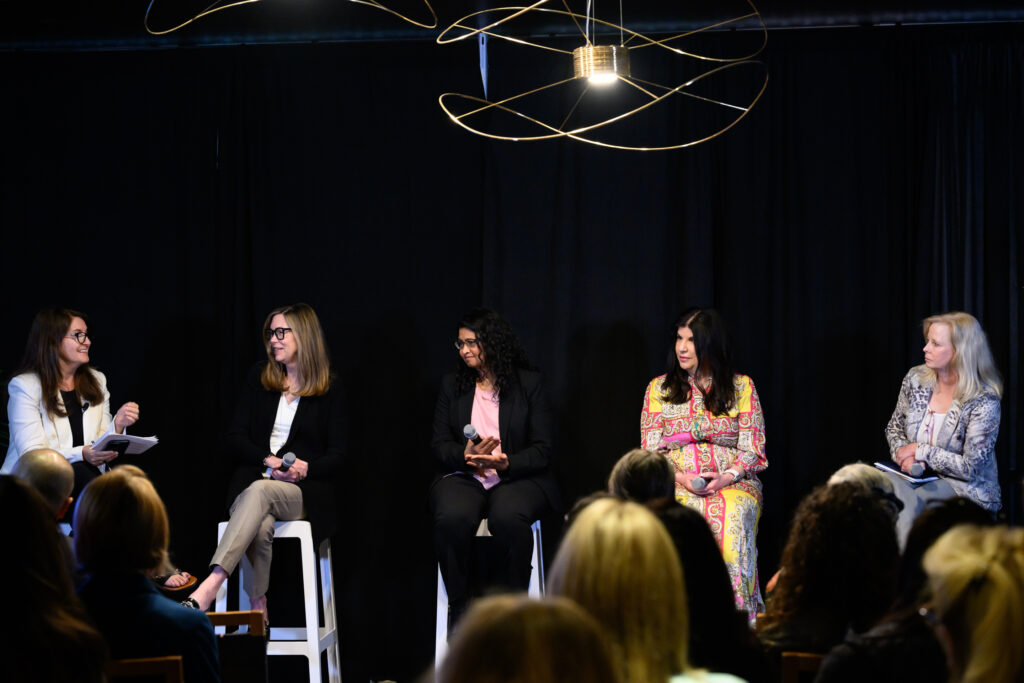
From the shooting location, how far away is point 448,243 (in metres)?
5.16

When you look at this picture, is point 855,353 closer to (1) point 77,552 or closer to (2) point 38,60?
(1) point 77,552

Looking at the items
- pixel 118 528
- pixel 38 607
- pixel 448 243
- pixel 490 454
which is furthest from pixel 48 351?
pixel 38 607

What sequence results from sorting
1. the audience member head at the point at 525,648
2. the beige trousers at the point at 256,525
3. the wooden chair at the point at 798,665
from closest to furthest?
the audience member head at the point at 525,648 < the wooden chair at the point at 798,665 < the beige trousers at the point at 256,525

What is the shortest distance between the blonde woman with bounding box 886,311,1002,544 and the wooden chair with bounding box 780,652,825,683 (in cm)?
242

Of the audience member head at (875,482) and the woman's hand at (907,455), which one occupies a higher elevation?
the audience member head at (875,482)

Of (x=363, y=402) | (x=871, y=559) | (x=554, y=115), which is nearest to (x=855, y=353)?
(x=554, y=115)

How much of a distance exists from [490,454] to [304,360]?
3.24ft

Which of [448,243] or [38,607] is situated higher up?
[448,243]

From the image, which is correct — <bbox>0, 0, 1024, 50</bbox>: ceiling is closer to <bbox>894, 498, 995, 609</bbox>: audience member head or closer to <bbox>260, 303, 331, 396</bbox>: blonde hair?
<bbox>260, 303, 331, 396</bbox>: blonde hair

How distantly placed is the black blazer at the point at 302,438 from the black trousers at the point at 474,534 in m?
0.54

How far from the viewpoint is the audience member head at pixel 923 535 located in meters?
1.82

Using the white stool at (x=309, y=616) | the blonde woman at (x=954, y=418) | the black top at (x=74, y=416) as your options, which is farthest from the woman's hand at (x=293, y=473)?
the blonde woman at (x=954, y=418)

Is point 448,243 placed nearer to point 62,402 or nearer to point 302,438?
point 302,438

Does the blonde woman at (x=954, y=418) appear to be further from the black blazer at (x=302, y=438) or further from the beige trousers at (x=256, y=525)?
the beige trousers at (x=256, y=525)
